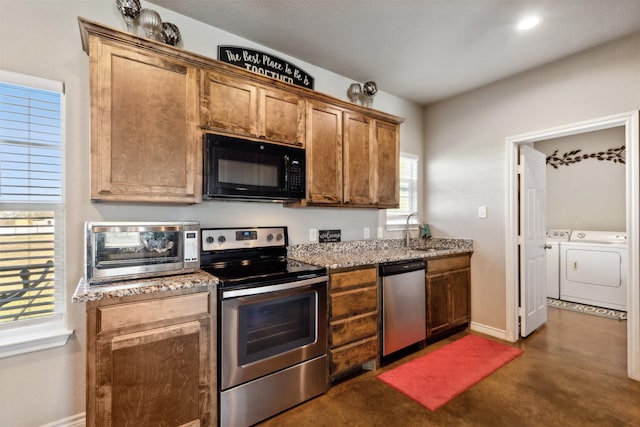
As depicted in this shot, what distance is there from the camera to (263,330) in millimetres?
1897

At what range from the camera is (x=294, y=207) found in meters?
2.71

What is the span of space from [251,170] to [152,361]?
4.22 feet

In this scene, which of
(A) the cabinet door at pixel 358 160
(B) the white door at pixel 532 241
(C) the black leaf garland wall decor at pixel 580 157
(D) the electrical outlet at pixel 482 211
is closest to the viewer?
(A) the cabinet door at pixel 358 160

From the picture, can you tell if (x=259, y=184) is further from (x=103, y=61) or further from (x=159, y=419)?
(x=159, y=419)

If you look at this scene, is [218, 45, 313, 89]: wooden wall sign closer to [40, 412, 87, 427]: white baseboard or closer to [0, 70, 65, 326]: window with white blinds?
[0, 70, 65, 326]: window with white blinds

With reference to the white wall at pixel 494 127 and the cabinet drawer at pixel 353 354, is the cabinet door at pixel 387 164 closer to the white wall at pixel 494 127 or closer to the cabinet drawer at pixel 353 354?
the white wall at pixel 494 127

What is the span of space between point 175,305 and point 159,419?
1.97 feet

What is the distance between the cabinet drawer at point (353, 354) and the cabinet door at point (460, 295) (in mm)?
1184

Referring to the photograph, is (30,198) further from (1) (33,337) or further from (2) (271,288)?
(2) (271,288)

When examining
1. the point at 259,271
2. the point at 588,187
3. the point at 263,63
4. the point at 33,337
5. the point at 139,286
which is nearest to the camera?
the point at 139,286

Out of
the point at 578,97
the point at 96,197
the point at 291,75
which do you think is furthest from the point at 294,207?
the point at 578,97

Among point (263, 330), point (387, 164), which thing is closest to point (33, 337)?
point (263, 330)

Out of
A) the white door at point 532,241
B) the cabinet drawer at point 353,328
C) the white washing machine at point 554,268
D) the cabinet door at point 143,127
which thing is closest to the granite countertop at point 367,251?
the cabinet drawer at point 353,328

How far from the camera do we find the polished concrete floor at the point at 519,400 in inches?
75.0
